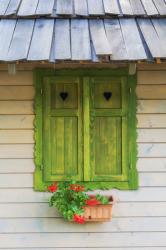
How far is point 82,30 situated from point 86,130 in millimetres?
885

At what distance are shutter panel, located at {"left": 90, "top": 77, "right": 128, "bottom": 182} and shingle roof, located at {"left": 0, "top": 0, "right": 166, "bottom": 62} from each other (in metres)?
0.53

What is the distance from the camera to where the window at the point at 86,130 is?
3.59 meters

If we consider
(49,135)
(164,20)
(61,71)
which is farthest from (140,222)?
(164,20)

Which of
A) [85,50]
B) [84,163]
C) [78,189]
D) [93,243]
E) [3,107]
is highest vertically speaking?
[85,50]

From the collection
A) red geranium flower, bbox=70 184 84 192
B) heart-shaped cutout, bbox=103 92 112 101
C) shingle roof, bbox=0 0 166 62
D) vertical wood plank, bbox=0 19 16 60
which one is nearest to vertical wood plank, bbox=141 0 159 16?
shingle roof, bbox=0 0 166 62

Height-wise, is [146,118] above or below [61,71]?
below

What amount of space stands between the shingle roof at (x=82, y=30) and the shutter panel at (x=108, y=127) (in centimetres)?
53

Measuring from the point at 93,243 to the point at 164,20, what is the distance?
206 centimetres

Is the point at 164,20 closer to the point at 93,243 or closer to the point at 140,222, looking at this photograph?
the point at 140,222

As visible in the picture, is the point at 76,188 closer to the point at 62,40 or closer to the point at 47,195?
the point at 47,195

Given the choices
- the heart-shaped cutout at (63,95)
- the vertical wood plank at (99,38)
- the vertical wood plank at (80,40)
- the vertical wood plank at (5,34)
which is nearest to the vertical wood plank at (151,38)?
the vertical wood plank at (99,38)

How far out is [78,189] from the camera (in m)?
3.45

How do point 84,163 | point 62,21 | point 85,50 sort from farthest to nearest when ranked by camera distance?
point 84,163 < point 62,21 < point 85,50

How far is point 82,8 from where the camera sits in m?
3.44
